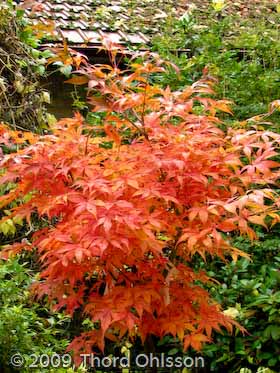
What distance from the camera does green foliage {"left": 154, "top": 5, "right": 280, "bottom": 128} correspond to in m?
5.63

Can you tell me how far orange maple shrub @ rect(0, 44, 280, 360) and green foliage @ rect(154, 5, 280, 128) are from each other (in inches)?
103

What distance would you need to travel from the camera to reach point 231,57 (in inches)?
239

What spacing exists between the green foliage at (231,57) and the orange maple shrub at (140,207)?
2.63m

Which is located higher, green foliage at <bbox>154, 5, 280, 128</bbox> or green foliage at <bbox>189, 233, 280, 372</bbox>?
green foliage at <bbox>154, 5, 280, 128</bbox>

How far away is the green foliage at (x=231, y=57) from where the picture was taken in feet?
18.5

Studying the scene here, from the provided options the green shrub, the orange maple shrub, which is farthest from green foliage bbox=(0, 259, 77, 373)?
the orange maple shrub

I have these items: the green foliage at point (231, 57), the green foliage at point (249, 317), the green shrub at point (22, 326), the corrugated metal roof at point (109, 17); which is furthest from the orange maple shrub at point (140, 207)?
the corrugated metal roof at point (109, 17)

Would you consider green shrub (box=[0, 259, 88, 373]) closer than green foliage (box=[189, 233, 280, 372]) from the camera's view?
Yes

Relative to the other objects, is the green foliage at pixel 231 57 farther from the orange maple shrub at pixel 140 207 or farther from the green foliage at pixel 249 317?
the orange maple shrub at pixel 140 207

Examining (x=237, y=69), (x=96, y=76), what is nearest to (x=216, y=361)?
(x=96, y=76)

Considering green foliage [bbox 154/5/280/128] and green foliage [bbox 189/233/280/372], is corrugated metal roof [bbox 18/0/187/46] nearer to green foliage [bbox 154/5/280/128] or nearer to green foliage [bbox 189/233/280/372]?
green foliage [bbox 154/5/280/128]

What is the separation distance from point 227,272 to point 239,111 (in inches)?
73.2

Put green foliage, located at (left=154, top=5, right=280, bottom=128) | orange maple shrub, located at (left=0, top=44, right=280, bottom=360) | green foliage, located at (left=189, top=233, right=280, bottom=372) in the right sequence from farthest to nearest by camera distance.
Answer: green foliage, located at (left=154, top=5, right=280, bottom=128) < green foliage, located at (left=189, top=233, right=280, bottom=372) < orange maple shrub, located at (left=0, top=44, right=280, bottom=360)

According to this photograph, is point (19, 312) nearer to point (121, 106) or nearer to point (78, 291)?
point (78, 291)
